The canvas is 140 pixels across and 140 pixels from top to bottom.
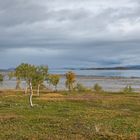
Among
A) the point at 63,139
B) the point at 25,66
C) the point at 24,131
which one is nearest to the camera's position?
the point at 63,139

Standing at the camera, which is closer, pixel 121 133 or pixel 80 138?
pixel 80 138

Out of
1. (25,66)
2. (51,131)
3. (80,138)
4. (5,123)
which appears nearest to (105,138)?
(80,138)

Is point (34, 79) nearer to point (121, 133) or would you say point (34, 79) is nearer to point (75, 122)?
point (75, 122)

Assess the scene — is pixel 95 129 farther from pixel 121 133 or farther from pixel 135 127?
pixel 135 127

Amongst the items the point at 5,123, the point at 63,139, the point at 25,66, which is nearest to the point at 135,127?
the point at 63,139

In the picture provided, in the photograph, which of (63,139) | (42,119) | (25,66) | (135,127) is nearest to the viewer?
(63,139)

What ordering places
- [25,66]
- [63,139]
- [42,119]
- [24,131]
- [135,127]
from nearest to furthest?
1. [63,139]
2. [24,131]
3. [135,127]
4. [42,119]
5. [25,66]

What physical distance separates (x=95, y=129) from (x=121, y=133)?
235 centimetres

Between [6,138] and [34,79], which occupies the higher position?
[34,79]

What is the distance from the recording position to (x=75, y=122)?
38719 mm

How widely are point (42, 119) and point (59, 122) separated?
2789mm

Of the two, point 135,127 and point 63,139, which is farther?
point 135,127

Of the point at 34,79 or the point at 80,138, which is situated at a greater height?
the point at 34,79

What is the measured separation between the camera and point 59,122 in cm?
3881
